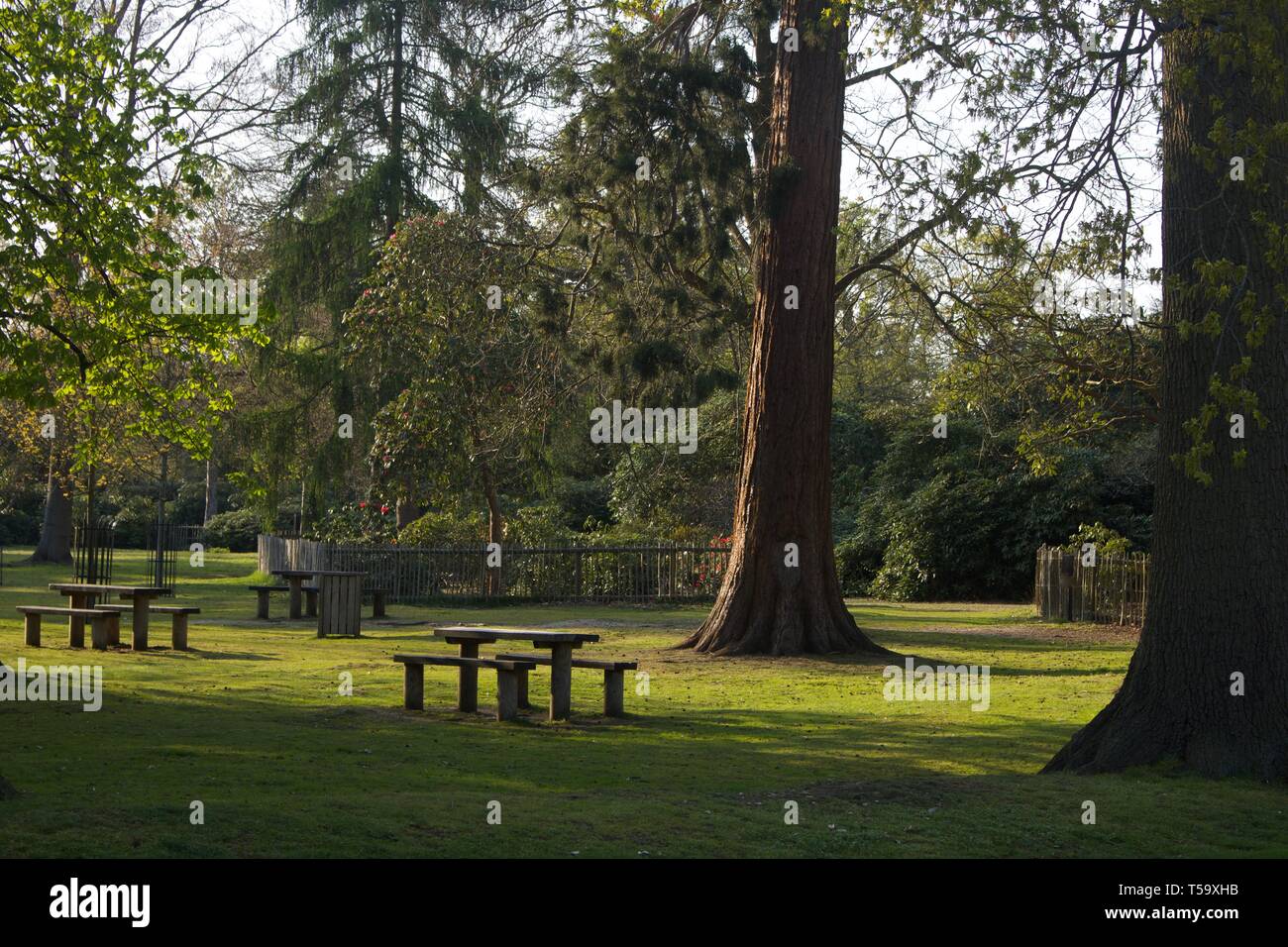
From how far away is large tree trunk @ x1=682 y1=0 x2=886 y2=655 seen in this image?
20.3m

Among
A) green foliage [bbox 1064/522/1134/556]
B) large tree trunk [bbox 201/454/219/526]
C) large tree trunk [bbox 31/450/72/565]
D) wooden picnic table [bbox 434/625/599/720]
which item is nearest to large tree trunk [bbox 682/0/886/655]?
wooden picnic table [bbox 434/625/599/720]

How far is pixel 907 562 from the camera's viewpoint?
122 feet

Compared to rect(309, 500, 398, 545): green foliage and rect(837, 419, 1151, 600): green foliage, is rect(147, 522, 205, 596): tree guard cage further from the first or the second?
rect(837, 419, 1151, 600): green foliage

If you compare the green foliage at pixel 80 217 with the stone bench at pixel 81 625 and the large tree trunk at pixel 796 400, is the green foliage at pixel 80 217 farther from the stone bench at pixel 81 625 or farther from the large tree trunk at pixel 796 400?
the large tree trunk at pixel 796 400

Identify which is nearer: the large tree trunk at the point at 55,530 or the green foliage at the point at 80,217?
the green foliage at the point at 80,217

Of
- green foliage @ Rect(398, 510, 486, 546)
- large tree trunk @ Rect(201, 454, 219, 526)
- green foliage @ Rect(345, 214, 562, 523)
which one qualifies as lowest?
green foliage @ Rect(398, 510, 486, 546)

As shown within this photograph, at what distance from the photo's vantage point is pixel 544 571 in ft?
106

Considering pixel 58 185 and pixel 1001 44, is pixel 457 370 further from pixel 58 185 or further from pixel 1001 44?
pixel 1001 44

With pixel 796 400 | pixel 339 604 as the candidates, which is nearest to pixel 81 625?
pixel 339 604

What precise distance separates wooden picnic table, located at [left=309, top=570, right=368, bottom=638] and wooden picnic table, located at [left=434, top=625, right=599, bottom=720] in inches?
332

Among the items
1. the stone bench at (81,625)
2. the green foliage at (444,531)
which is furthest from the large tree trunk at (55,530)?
the stone bench at (81,625)

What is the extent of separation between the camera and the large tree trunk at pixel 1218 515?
33.2ft

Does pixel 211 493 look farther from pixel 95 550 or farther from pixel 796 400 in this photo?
pixel 796 400

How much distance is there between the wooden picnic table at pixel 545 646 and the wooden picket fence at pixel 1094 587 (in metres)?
15.5
